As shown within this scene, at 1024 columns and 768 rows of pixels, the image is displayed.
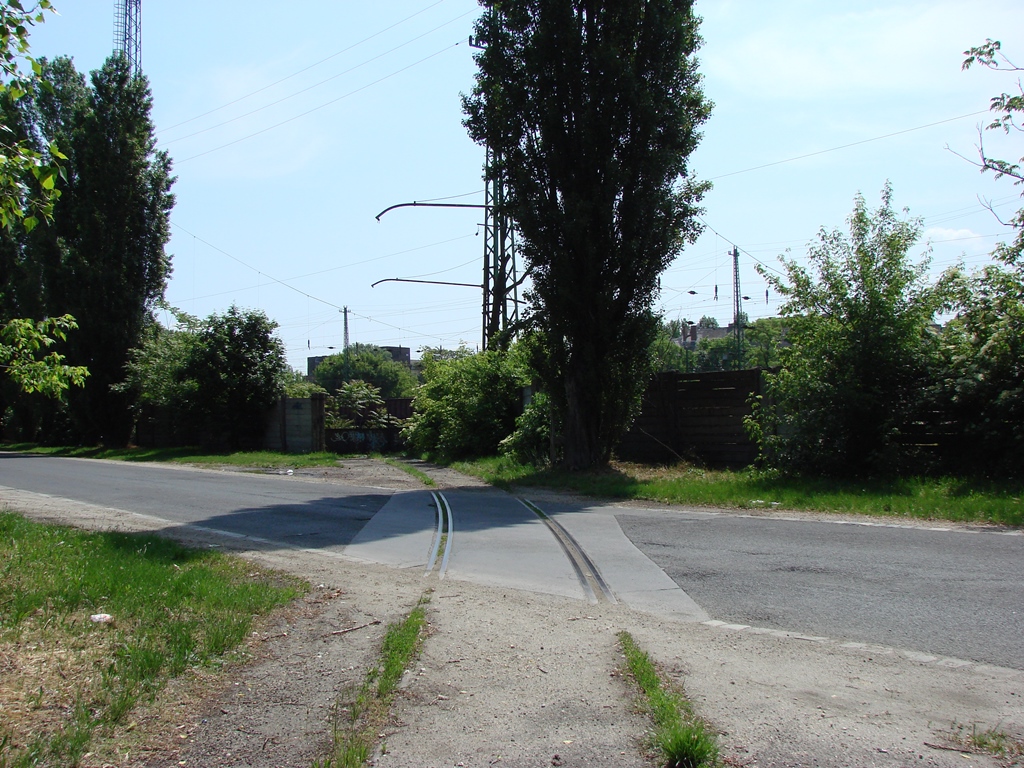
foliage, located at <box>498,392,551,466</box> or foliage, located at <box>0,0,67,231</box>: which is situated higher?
foliage, located at <box>0,0,67,231</box>

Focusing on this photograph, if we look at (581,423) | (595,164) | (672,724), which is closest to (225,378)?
(581,423)

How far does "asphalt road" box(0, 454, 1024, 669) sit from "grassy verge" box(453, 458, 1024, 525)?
1.19m

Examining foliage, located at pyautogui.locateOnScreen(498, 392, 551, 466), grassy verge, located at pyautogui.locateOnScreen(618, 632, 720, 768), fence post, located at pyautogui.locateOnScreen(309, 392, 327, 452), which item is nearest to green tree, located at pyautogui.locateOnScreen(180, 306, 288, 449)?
fence post, located at pyautogui.locateOnScreen(309, 392, 327, 452)

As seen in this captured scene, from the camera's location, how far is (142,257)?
116 feet

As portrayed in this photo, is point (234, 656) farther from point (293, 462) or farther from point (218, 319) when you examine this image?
point (218, 319)

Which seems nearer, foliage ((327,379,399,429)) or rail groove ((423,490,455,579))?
rail groove ((423,490,455,579))

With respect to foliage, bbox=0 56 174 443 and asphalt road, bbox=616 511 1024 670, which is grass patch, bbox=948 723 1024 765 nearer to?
asphalt road, bbox=616 511 1024 670

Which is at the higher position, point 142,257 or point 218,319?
point 142,257

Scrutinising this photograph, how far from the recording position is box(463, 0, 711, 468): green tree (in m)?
16.7

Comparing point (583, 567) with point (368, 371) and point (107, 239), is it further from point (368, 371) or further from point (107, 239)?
point (368, 371)

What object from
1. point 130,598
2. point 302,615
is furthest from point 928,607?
point 130,598

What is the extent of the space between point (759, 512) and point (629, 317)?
22.0 ft

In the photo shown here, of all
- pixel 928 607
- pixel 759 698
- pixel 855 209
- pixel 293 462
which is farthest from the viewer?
pixel 293 462

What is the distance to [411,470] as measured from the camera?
2120 centimetres
